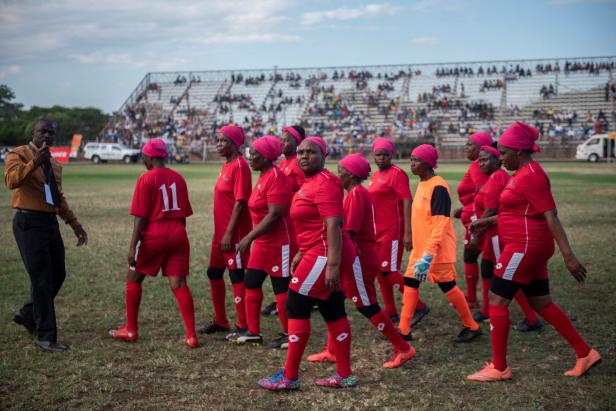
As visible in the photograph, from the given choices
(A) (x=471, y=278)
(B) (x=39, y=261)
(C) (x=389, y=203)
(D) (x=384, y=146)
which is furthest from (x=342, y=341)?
(A) (x=471, y=278)

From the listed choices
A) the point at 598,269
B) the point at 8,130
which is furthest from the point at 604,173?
the point at 8,130

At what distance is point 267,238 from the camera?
19.2 ft

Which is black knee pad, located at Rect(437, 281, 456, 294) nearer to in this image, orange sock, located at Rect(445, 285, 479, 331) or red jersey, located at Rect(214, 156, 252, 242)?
orange sock, located at Rect(445, 285, 479, 331)

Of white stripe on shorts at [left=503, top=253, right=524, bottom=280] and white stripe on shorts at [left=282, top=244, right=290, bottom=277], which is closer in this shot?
white stripe on shorts at [left=503, top=253, right=524, bottom=280]

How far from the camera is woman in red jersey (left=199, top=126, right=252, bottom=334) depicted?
6125 millimetres

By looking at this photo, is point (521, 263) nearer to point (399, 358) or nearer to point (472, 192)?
point (399, 358)

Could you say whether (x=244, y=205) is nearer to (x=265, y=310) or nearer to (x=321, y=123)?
(x=265, y=310)

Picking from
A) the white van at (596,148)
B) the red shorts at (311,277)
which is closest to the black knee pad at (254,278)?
the red shorts at (311,277)

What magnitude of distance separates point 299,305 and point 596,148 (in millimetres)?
42959

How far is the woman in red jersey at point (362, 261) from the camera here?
17.1 feet

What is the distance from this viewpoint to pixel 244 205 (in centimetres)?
616

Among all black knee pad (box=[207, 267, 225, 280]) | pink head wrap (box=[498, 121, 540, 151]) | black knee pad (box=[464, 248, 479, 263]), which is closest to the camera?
pink head wrap (box=[498, 121, 540, 151])

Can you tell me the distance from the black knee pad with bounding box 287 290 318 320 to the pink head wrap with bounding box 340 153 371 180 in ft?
4.33

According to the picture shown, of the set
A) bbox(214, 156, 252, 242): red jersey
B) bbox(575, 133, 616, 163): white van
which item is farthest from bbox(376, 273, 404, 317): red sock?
bbox(575, 133, 616, 163): white van
